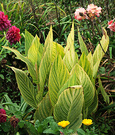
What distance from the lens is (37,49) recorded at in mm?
1507

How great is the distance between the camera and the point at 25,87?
4.73 feet

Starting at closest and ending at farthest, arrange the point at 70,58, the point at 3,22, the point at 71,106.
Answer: the point at 71,106
the point at 70,58
the point at 3,22

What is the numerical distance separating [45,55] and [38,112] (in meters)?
0.44

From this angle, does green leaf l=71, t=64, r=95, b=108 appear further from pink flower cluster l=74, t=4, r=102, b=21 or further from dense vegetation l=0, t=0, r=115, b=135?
pink flower cluster l=74, t=4, r=102, b=21

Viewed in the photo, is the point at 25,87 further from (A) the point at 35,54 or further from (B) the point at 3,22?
(B) the point at 3,22

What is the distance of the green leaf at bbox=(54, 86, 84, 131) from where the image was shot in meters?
1.08

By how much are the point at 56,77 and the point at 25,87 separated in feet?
1.11

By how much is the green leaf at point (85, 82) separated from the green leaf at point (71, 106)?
0.48 feet

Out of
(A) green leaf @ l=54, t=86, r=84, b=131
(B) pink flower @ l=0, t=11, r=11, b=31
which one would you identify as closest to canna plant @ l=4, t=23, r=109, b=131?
(A) green leaf @ l=54, t=86, r=84, b=131

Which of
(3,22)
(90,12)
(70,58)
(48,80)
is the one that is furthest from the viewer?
(3,22)

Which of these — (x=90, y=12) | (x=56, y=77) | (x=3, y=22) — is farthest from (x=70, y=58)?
(x=3, y=22)

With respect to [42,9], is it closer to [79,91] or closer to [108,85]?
[108,85]

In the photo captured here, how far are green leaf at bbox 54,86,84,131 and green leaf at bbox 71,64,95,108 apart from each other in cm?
15

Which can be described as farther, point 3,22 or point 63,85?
point 3,22
